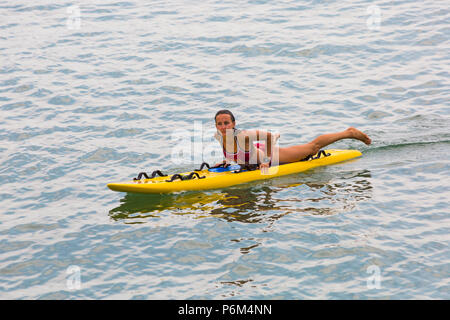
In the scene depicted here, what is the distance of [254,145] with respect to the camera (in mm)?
11828

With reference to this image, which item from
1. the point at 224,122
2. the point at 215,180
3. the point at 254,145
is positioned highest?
the point at 224,122

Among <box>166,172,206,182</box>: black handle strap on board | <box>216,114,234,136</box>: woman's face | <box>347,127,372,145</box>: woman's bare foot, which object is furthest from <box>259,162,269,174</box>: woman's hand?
<box>347,127,372,145</box>: woman's bare foot

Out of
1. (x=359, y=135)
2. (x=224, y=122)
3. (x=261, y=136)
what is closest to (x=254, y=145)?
(x=261, y=136)

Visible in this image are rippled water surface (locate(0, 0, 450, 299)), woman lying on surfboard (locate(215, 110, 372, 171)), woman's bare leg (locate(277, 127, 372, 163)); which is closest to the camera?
rippled water surface (locate(0, 0, 450, 299))

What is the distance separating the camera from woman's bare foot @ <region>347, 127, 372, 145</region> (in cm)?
1220

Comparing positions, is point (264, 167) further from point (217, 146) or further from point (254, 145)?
point (217, 146)

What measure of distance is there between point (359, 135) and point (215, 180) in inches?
129

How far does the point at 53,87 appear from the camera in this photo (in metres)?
17.3

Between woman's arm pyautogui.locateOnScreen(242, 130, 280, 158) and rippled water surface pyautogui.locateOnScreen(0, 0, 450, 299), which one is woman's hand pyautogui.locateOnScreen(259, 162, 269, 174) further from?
woman's arm pyautogui.locateOnScreen(242, 130, 280, 158)

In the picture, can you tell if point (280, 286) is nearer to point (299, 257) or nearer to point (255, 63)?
point (299, 257)

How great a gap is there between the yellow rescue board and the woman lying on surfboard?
0.65 feet

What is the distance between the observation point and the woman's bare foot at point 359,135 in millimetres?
12203

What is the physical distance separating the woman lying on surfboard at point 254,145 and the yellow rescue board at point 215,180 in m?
0.20

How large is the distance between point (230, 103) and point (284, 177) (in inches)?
180
